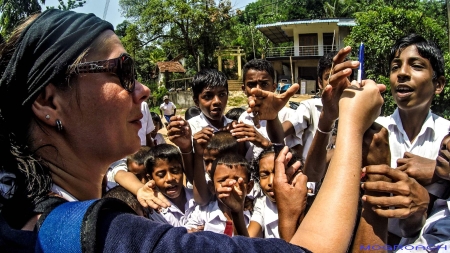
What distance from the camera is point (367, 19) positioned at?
470 inches

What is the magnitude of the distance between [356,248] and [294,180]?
38cm

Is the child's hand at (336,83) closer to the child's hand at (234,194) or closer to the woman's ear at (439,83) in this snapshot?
the child's hand at (234,194)

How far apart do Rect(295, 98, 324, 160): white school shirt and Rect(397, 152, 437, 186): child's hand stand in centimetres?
137

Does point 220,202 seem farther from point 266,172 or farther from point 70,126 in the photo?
point 70,126

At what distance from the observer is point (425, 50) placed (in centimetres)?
235

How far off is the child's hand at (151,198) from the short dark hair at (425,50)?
185 centimetres

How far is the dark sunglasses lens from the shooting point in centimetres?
130

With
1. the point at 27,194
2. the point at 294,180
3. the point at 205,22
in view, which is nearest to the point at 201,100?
the point at 294,180

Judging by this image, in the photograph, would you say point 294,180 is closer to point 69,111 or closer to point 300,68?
point 69,111

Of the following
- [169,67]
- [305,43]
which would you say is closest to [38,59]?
[305,43]

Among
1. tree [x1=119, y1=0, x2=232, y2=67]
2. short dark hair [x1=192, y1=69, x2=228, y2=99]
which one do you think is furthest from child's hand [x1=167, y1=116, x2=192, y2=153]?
tree [x1=119, y1=0, x2=232, y2=67]

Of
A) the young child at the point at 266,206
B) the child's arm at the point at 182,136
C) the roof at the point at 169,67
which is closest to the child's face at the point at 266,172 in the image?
the young child at the point at 266,206

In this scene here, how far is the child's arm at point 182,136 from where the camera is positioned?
249 cm

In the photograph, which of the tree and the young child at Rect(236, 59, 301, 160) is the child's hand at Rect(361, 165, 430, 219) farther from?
the tree
